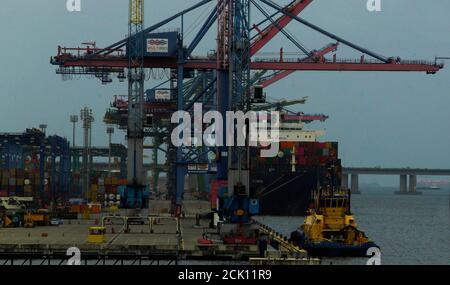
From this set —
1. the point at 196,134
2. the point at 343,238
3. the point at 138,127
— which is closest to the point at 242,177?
the point at 343,238

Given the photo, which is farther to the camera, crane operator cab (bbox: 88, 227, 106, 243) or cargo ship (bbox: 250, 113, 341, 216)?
cargo ship (bbox: 250, 113, 341, 216)

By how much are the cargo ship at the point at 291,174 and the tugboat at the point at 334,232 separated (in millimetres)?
57586

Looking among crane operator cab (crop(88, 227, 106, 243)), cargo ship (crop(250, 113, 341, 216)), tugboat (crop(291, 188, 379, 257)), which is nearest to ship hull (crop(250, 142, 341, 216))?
cargo ship (crop(250, 113, 341, 216))

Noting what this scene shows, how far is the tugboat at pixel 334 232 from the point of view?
2296 inches

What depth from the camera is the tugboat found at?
191 ft

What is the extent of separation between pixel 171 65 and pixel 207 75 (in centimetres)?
4172

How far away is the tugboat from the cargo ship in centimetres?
5759

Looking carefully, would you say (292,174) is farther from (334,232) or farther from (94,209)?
(334,232)

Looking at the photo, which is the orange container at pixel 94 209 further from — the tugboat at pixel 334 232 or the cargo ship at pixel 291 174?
the tugboat at pixel 334 232

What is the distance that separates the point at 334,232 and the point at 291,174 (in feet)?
197

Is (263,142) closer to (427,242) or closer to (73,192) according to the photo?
(427,242)

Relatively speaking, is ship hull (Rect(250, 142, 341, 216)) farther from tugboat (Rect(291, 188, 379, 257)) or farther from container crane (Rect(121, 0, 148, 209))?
tugboat (Rect(291, 188, 379, 257))
